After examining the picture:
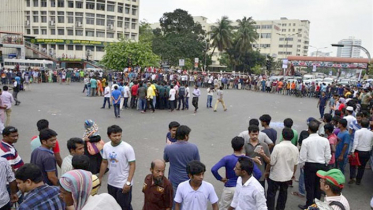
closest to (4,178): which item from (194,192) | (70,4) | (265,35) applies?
(194,192)

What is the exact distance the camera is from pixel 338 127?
6746 mm

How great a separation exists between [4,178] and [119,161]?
1.46 m

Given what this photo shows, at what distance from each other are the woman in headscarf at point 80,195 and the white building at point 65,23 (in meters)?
56.8

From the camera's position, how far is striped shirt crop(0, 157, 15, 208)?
12.3 feet

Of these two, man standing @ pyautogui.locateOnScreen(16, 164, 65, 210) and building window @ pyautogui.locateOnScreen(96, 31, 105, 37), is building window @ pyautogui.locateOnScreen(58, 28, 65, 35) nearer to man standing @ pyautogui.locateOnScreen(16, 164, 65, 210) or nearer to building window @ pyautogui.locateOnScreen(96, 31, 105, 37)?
building window @ pyautogui.locateOnScreen(96, 31, 105, 37)

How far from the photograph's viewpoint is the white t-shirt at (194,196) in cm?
343

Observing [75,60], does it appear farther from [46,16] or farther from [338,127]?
[338,127]

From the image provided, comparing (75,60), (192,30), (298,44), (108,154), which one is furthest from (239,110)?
(298,44)

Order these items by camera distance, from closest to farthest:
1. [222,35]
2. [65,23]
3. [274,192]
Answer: [274,192] < [222,35] < [65,23]

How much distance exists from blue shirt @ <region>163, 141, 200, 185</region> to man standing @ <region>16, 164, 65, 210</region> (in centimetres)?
182

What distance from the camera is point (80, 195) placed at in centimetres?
269

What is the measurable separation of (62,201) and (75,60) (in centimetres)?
5427

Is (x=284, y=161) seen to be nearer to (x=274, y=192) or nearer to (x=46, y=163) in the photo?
(x=274, y=192)

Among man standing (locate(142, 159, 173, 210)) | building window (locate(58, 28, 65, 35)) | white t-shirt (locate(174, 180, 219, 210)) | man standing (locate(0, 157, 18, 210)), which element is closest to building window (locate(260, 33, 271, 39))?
building window (locate(58, 28, 65, 35))
